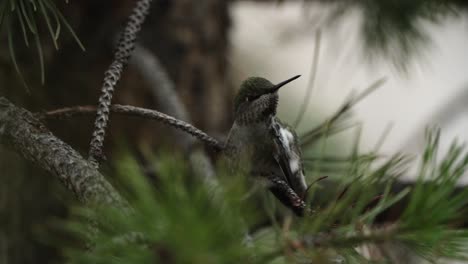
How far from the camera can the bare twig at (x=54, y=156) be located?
2.04ft

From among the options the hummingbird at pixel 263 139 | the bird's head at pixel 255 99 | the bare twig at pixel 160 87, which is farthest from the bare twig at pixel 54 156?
the bare twig at pixel 160 87

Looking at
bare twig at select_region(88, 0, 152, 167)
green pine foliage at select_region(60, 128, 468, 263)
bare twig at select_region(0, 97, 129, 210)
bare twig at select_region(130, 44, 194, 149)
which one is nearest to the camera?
green pine foliage at select_region(60, 128, 468, 263)

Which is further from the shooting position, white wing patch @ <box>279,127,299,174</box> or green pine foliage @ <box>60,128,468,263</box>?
white wing patch @ <box>279,127,299,174</box>

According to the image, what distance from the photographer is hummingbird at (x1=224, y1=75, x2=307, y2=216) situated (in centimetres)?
109

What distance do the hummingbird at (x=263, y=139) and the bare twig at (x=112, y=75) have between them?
246 millimetres

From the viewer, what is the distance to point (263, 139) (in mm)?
1167

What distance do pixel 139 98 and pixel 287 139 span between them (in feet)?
2.82

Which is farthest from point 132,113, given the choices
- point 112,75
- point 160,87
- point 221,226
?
point 160,87

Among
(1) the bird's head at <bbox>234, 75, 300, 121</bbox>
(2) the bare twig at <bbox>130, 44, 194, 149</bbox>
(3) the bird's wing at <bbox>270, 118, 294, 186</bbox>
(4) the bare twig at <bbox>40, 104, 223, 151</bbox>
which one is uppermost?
(2) the bare twig at <bbox>130, 44, 194, 149</bbox>

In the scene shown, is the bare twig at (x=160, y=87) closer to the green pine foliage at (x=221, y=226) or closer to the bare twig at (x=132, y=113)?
the bare twig at (x=132, y=113)

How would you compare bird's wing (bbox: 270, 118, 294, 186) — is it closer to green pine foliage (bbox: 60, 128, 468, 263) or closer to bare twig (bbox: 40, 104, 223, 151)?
bare twig (bbox: 40, 104, 223, 151)

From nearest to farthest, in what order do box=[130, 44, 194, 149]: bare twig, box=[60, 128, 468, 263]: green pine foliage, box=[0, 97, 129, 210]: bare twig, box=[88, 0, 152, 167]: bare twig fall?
box=[60, 128, 468, 263]: green pine foliage
box=[0, 97, 129, 210]: bare twig
box=[88, 0, 152, 167]: bare twig
box=[130, 44, 194, 149]: bare twig

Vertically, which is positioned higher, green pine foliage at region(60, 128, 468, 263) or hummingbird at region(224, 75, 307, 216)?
hummingbird at region(224, 75, 307, 216)

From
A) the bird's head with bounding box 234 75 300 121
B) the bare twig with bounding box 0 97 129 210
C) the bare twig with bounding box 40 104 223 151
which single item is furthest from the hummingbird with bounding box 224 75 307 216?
the bare twig with bounding box 0 97 129 210
